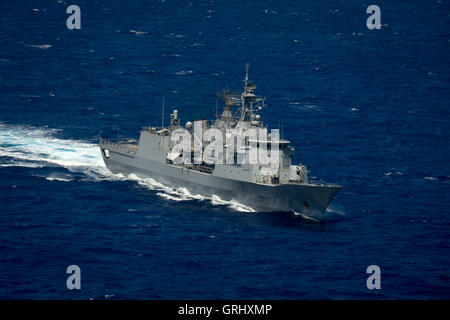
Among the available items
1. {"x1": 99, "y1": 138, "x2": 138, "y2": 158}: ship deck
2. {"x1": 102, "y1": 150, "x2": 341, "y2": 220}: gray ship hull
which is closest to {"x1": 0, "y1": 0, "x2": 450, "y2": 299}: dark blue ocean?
{"x1": 102, "y1": 150, "x2": 341, "y2": 220}: gray ship hull

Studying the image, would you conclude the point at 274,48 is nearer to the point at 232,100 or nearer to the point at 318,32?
the point at 318,32

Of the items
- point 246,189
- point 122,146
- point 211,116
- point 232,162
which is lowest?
point 246,189

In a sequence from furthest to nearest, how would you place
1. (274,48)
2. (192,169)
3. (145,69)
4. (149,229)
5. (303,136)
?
(274,48), (145,69), (303,136), (192,169), (149,229)

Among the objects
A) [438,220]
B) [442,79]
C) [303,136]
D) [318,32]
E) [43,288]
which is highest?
[318,32]

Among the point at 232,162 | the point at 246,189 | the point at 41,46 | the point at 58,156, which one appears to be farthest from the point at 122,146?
the point at 41,46

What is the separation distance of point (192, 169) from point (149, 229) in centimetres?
1108

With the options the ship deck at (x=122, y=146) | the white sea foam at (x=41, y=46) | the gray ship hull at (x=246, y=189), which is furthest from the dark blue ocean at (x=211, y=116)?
the ship deck at (x=122, y=146)

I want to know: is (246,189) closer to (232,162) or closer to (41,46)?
(232,162)

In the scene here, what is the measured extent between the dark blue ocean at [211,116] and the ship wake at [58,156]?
0.92 ft

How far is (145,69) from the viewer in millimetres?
113438

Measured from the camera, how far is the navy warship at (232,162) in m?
71.4

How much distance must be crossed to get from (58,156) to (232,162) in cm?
2146

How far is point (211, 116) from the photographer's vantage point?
8581 cm

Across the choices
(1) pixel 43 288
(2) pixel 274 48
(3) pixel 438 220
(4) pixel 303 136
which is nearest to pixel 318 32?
(2) pixel 274 48
